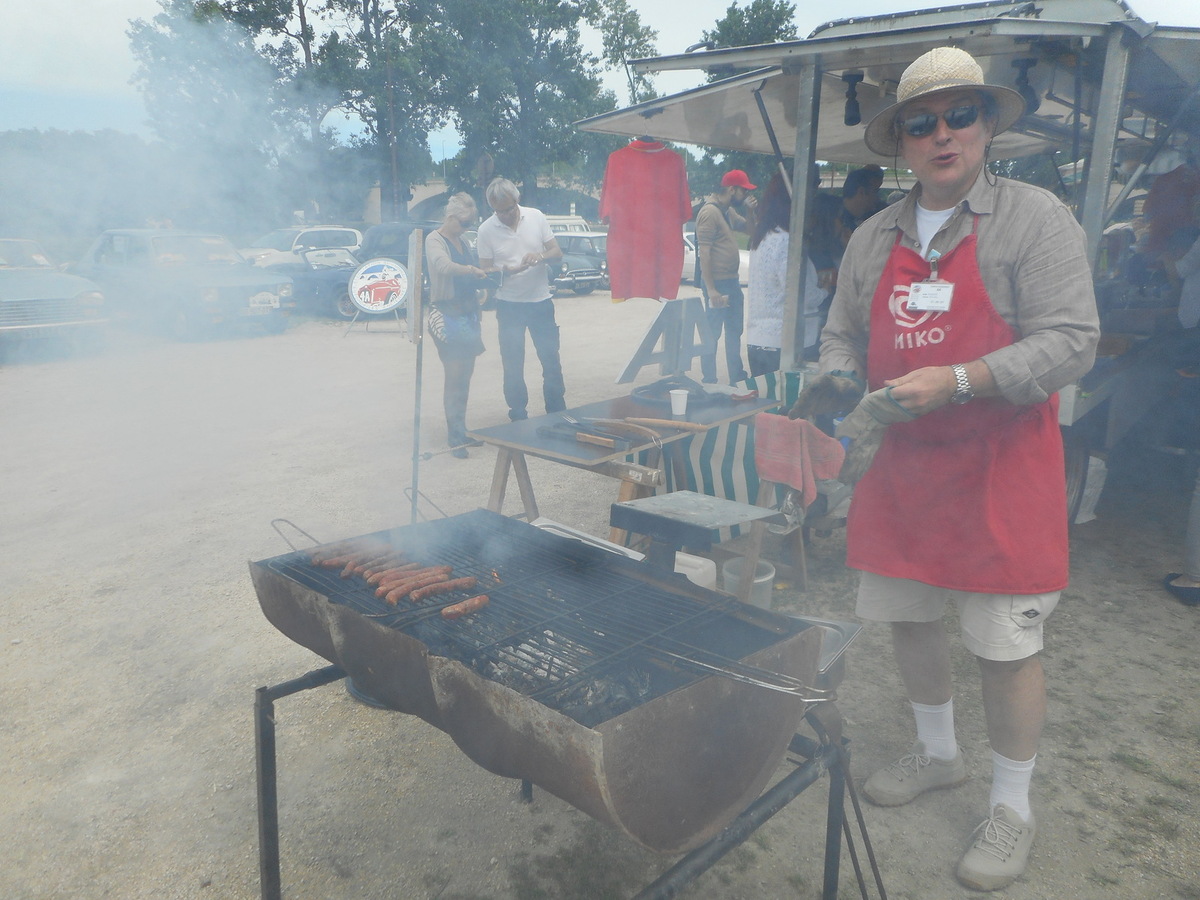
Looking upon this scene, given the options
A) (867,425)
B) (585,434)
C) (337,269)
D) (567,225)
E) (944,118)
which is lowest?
(585,434)

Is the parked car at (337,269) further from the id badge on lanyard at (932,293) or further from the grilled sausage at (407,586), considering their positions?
the id badge on lanyard at (932,293)

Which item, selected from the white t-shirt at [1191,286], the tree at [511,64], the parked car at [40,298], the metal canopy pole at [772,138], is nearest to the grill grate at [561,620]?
the metal canopy pole at [772,138]

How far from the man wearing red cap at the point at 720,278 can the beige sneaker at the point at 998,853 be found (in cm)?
505

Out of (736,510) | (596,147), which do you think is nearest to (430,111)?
(736,510)

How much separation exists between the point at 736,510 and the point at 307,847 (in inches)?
66.9

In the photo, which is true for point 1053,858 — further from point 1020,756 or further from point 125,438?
point 125,438

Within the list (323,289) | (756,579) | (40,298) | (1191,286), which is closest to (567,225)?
(323,289)

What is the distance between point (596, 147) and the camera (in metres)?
32.4

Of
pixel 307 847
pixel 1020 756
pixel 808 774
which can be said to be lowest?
pixel 307 847

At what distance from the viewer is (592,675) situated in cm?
168

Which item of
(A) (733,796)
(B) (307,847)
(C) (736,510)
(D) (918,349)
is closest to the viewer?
(A) (733,796)

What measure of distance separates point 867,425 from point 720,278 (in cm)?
584

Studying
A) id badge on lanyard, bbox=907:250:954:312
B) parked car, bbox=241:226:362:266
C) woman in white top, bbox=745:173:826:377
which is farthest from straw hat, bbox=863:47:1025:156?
parked car, bbox=241:226:362:266

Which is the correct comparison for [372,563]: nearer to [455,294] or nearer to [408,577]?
[408,577]
